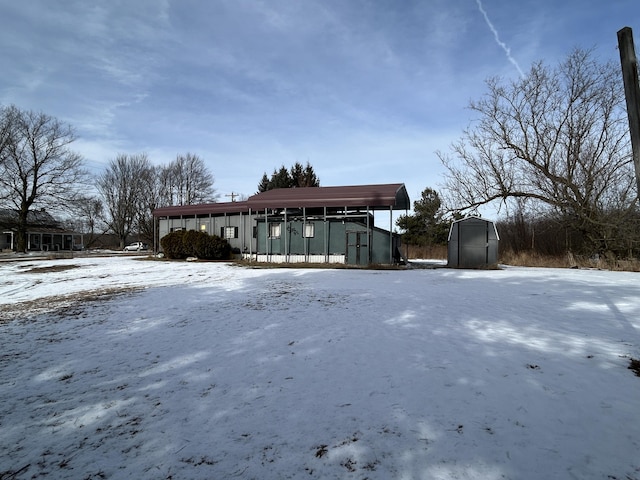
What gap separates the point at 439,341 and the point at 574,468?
8.80ft

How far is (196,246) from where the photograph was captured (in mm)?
23172

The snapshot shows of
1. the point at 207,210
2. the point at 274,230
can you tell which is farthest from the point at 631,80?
the point at 207,210

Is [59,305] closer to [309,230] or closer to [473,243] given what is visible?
[309,230]

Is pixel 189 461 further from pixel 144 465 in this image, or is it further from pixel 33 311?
pixel 33 311

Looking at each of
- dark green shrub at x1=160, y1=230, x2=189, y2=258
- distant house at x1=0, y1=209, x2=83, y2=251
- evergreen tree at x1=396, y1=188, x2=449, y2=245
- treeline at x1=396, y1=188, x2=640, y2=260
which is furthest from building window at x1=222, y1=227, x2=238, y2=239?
distant house at x1=0, y1=209, x2=83, y2=251

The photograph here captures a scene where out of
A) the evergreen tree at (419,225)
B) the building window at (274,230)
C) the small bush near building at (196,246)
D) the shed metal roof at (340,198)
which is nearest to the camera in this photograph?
the shed metal roof at (340,198)

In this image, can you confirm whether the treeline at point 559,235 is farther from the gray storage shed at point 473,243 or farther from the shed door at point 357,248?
the shed door at point 357,248

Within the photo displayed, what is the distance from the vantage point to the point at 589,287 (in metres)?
9.81

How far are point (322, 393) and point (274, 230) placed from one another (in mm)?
18430

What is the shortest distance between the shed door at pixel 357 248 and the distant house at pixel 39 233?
34.8m

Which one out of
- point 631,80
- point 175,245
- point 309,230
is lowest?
point 175,245

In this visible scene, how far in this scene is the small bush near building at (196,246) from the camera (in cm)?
2312

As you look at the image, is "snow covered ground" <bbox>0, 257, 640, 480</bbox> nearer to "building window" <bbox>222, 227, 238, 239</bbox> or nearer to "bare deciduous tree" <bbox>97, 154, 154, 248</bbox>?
"building window" <bbox>222, 227, 238, 239</bbox>

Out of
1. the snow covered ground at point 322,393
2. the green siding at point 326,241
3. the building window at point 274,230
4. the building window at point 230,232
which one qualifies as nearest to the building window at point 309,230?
the green siding at point 326,241
